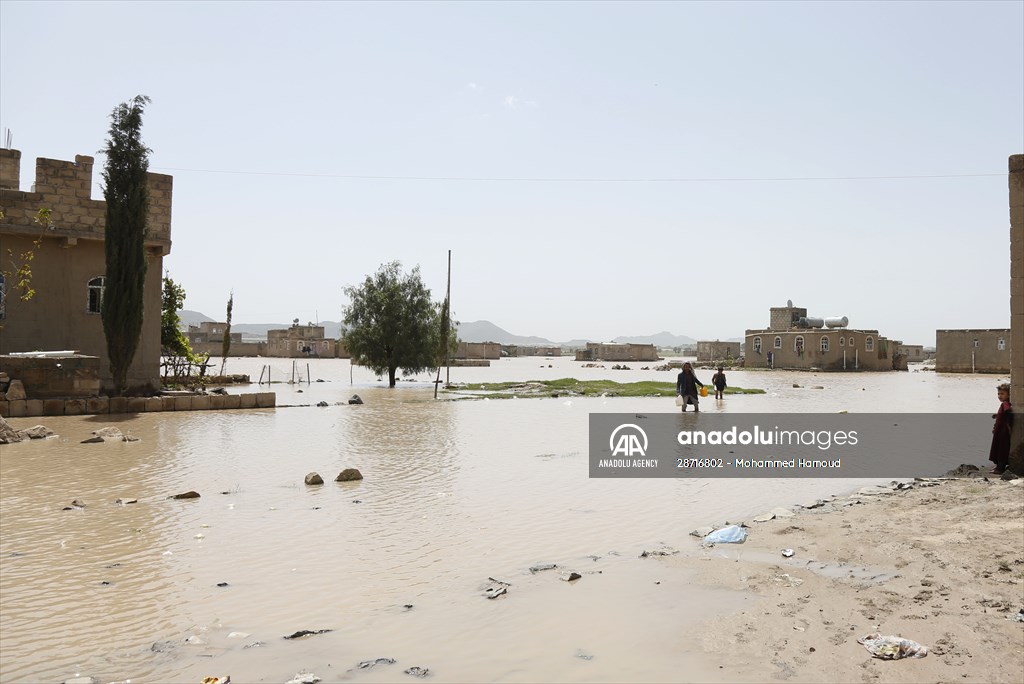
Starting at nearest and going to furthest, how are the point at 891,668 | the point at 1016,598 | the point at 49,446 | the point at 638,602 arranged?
the point at 891,668 → the point at 1016,598 → the point at 638,602 → the point at 49,446

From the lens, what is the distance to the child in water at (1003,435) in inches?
424

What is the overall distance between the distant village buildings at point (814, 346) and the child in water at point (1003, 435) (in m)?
48.7

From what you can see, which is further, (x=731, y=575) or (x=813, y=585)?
(x=731, y=575)

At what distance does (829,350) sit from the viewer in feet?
187

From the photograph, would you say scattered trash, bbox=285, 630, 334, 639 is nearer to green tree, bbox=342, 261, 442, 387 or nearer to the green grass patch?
the green grass patch

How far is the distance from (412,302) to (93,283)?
51.8 ft

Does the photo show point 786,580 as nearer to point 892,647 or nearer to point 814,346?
point 892,647

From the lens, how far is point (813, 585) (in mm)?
5668

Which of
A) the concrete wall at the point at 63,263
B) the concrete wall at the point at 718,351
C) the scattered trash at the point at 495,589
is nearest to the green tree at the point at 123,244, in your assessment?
the concrete wall at the point at 63,263

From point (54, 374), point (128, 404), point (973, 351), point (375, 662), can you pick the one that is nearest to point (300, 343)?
point (128, 404)

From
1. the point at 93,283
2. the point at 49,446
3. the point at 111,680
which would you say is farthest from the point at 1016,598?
the point at 93,283

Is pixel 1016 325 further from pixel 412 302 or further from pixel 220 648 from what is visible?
pixel 412 302

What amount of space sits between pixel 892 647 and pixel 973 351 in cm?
6031

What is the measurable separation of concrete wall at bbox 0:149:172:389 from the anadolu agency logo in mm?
14884
